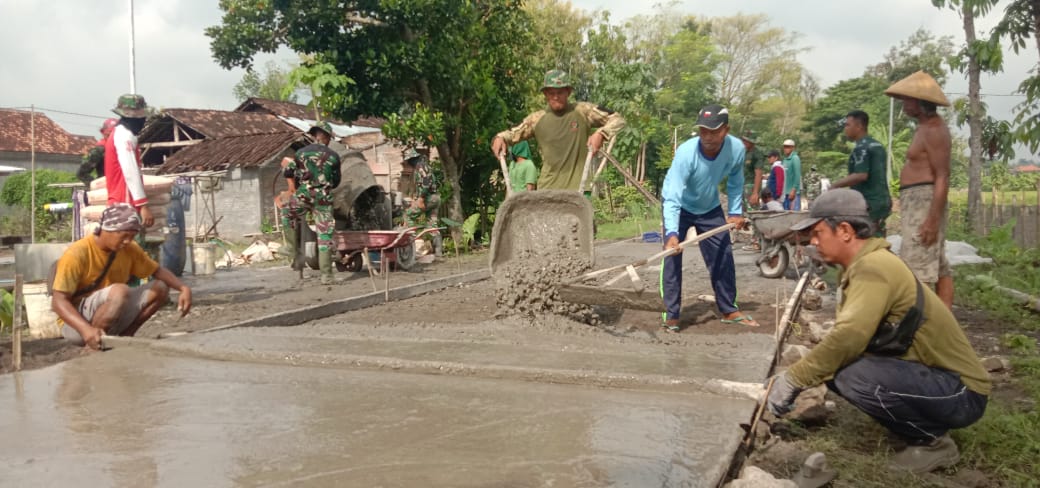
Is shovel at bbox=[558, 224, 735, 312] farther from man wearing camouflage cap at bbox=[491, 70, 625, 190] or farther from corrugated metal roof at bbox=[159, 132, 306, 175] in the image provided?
corrugated metal roof at bbox=[159, 132, 306, 175]

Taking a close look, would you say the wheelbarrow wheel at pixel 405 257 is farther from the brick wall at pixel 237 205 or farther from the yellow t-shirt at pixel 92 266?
the brick wall at pixel 237 205

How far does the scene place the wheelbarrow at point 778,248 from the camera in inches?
314

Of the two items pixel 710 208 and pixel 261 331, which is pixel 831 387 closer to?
pixel 710 208

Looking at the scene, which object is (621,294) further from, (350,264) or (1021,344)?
(350,264)

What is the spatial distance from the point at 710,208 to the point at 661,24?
40039mm

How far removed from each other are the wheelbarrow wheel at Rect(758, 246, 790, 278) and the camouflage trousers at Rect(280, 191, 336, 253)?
16.5ft

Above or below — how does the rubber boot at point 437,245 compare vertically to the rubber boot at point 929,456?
above

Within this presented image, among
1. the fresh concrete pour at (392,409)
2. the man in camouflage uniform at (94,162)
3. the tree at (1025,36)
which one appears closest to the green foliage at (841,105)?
the tree at (1025,36)

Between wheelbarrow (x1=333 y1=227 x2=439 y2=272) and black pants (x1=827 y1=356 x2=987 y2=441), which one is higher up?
wheelbarrow (x1=333 y1=227 x2=439 y2=272)

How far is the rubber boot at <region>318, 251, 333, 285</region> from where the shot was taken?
8.85 m

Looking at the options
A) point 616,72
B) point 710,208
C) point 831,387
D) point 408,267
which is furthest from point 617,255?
point 616,72

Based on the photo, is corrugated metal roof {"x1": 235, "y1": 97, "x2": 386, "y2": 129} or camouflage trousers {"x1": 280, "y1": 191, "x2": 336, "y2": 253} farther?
corrugated metal roof {"x1": 235, "y1": 97, "x2": 386, "y2": 129}

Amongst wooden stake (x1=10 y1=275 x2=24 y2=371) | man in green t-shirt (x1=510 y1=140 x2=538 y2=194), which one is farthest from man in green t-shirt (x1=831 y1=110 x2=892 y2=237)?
wooden stake (x1=10 y1=275 x2=24 y2=371)

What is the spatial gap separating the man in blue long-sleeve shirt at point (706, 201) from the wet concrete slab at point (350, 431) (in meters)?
2.01
